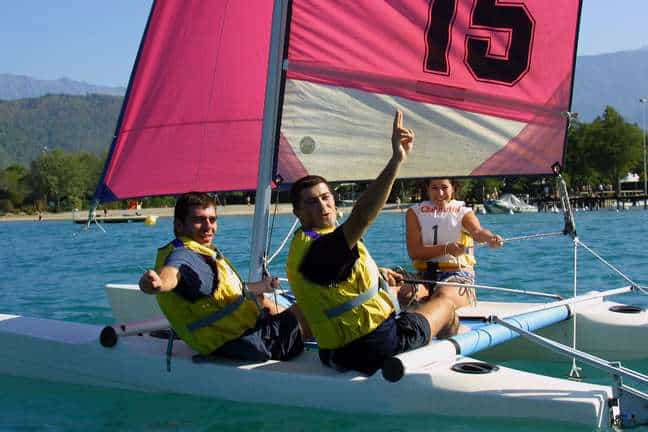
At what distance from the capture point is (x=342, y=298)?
400cm

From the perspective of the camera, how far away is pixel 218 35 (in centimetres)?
628

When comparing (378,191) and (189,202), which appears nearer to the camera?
(378,191)

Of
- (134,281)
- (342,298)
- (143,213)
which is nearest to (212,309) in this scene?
(342,298)

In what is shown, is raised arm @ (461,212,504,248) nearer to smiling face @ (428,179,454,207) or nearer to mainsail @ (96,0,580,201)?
smiling face @ (428,179,454,207)

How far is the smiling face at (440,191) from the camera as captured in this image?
6.05 metres

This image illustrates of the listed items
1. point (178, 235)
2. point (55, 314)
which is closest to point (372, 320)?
point (178, 235)

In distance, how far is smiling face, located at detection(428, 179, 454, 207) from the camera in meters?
6.05

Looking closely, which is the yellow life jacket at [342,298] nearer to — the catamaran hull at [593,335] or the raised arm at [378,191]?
the raised arm at [378,191]

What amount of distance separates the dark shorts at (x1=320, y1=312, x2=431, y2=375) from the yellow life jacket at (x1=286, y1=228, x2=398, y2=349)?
0.19ft

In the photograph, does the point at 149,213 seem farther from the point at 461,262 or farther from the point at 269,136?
the point at 269,136

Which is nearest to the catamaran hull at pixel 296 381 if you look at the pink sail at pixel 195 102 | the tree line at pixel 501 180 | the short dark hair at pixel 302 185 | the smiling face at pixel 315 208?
the smiling face at pixel 315 208

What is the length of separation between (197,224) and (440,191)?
220 centimetres

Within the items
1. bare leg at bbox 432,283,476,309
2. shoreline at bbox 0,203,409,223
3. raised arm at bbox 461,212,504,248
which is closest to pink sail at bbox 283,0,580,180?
raised arm at bbox 461,212,504,248

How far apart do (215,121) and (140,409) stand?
231 centimetres
